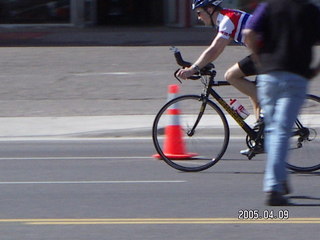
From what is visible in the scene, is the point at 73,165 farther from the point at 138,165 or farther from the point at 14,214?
the point at 14,214

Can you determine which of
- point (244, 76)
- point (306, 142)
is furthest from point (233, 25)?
point (306, 142)

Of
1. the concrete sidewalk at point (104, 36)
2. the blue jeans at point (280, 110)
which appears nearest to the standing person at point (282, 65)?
the blue jeans at point (280, 110)

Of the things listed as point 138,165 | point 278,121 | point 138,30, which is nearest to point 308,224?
point 278,121

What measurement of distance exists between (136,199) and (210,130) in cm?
220

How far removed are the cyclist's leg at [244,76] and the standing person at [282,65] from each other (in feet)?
5.70

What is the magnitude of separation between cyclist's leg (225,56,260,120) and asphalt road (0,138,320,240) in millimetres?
878

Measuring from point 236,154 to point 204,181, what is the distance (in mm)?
1754

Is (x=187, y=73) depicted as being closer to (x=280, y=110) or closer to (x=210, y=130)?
(x=210, y=130)

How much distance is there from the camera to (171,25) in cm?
2841

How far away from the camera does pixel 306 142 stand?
850 centimetres

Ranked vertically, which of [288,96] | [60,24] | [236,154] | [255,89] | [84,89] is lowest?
[60,24]

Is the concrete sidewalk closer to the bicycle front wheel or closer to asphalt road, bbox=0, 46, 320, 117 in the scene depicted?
asphalt road, bbox=0, 46, 320, 117

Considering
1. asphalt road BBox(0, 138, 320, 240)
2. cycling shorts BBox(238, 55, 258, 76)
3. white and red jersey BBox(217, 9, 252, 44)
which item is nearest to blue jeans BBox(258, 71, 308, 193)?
asphalt road BBox(0, 138, 320, 240)

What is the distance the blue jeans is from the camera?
6.55 metres
